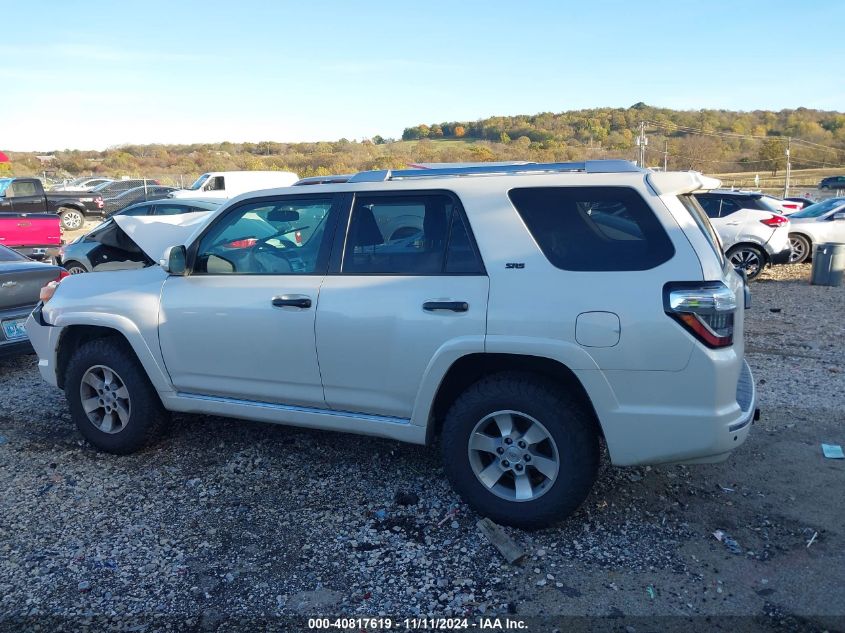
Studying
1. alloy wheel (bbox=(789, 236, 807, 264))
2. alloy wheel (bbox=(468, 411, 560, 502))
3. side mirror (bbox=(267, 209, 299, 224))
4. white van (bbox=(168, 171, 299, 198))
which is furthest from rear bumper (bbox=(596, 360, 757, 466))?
white van (bbox=(168, 171, 299, 198))

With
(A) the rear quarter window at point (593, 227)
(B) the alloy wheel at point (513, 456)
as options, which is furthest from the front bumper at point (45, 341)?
(A) the rear quarter window at point (593, 227)

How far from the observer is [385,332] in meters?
3.69

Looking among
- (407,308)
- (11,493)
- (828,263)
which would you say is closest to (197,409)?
(11,493)

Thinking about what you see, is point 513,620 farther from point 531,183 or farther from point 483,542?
point 531,183

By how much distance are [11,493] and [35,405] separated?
1.89 metres

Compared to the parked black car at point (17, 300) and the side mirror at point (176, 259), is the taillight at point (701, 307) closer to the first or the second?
the side mirror at point (176, 259)

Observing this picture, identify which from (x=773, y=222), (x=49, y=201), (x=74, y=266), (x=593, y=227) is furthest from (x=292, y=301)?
(x=49, y=201)

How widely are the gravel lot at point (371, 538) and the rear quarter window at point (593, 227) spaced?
1476 mm

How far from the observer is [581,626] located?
289 cm

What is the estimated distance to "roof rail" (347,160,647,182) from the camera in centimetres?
364

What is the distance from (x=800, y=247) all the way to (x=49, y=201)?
73.6ft

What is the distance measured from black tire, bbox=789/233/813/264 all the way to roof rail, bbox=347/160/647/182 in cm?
1204

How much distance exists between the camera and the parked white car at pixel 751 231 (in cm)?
1209

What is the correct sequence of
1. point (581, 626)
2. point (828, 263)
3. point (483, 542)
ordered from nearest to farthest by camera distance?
point (581, 626), point (483, 542), point (828, 263)
